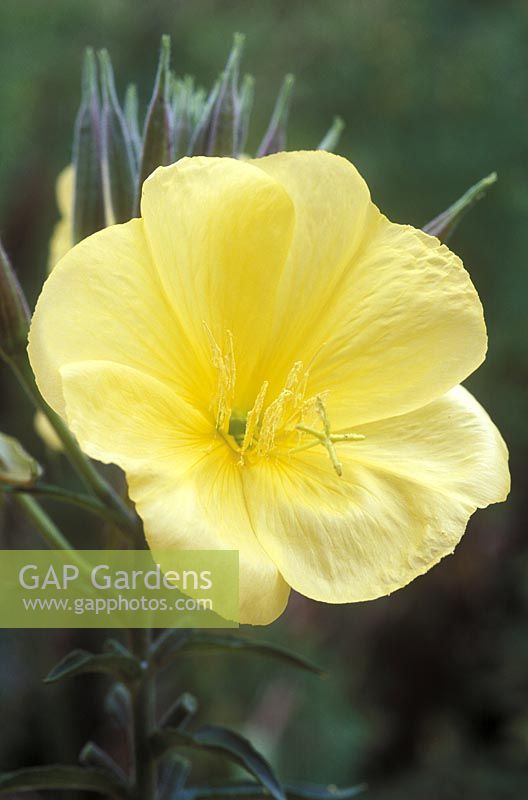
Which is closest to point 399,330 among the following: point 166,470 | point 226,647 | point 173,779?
point 166,470

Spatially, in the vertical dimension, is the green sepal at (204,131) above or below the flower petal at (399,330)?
above

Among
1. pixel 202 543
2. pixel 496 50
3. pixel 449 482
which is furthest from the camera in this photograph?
pixel 496 50

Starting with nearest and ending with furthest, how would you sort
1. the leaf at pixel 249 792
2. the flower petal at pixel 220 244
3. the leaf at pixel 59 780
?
the flower petal at pixel 220 244, the leaf at pixel 59 780, the leaf at pixel 249 792

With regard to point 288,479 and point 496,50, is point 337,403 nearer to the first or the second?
point 288,479

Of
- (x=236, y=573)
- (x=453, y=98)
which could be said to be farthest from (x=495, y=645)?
(x=236, y=573)

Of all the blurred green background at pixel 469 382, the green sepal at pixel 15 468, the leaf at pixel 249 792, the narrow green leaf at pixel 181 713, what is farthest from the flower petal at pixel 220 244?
the blurred green background at pixel 469 382

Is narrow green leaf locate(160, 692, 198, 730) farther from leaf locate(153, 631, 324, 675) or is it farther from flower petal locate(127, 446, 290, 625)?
flower petal locate(127, 446, 290, 625)

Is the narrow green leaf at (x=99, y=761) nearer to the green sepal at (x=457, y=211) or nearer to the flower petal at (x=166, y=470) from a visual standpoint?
the flower petal at (x=166, y=470)
